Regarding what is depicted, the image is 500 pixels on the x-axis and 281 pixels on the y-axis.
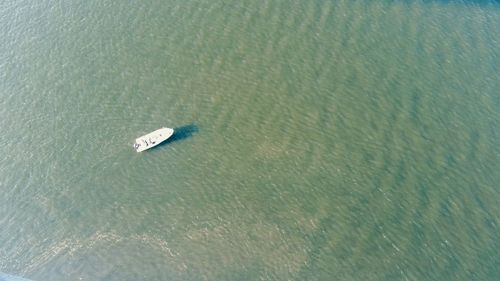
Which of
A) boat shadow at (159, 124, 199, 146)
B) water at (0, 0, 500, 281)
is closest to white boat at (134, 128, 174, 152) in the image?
boat shadow at (159, 124, 199, 146)

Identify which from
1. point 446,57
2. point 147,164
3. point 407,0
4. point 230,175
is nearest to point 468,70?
point 446,57

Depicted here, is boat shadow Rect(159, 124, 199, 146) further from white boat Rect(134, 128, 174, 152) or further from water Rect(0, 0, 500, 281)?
white boat Rect(134, 128, 174, 152)

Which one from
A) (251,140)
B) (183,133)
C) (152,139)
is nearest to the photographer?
(152,139)

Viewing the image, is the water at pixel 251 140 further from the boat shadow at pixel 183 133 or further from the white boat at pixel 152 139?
the white boat at pixel 152 139

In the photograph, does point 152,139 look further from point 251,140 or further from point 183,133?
point 251,140

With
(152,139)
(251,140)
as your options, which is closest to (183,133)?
(152,139)

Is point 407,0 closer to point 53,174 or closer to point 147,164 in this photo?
point 147,164

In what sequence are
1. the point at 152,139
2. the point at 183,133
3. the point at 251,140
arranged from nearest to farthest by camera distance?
1. the point at 152,139
2. the point at 251,140
3. the point at 183,133
